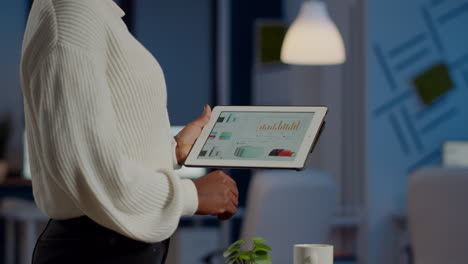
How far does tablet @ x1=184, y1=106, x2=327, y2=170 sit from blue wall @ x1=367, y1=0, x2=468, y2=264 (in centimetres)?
413

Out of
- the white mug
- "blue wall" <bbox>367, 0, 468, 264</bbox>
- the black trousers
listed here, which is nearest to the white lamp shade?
"blue wall" <bbox>367, 0, 468, 264</bbox>

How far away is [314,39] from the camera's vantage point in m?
5.40

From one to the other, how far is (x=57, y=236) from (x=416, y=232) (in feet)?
8.23

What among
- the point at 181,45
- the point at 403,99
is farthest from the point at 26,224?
the point at 403,99

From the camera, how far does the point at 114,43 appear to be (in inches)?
56.2

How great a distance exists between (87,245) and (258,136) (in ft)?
1.28

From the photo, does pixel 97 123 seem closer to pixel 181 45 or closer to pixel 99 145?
pixel 99 145

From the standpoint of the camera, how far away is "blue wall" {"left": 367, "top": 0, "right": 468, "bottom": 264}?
227 inches

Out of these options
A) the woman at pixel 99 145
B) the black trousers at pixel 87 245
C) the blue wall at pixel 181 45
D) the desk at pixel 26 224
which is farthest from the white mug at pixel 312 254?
the blue wall at pixel 181 45

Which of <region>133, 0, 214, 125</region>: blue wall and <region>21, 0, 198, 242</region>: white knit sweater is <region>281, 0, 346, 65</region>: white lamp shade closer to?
<region>133, 0, 214, 125</region>: blue wall

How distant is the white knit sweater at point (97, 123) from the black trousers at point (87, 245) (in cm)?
3

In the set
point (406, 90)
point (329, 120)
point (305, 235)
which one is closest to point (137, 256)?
point (305, 235)

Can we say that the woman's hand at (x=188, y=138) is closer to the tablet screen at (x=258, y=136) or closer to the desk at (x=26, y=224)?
the tablet screen at (x=258, y=136)

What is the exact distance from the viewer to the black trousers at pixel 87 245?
1.48 m
